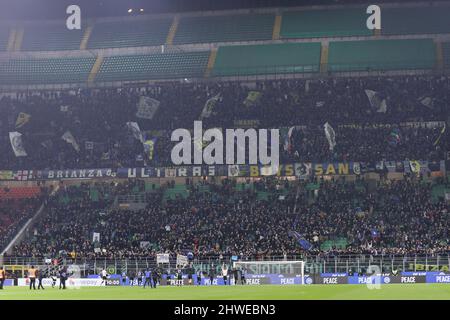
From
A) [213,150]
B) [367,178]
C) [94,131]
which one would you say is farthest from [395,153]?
[94,131]

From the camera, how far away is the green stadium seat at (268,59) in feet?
241

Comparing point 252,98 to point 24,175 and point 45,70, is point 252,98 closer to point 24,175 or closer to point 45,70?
point 45,70

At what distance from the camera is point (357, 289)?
148ft

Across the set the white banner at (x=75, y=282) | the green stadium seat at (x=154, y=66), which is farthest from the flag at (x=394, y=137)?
the white banner at (x=75, y=282)

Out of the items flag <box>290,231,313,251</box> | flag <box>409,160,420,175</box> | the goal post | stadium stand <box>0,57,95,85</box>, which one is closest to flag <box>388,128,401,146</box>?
flag <box>409,160,420,175</box>

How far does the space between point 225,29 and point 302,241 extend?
25.5 metres

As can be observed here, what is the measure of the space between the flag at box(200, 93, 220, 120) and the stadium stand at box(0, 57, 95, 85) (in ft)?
35.5

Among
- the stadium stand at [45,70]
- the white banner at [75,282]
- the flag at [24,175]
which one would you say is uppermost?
the stadium stand at [45,70]

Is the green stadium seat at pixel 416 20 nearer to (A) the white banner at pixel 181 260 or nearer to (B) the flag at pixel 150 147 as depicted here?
(B) the flag at pixel 150 147

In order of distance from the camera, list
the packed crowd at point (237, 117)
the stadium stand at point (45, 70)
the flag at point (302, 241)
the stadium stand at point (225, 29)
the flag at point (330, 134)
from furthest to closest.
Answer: the stadium stand at point (225, 29) → the stadium stand at point (45, 70) → the flag at point (330, 134) → the packed crowd at point (237, 117) → the flag at point (302, 241)

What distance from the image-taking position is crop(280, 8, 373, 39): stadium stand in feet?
249

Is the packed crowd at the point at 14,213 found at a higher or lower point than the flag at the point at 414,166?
lower

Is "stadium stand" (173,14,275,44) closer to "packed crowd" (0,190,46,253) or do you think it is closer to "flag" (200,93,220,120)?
"flag" (200,93,220,120)

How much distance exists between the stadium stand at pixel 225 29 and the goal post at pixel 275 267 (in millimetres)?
27497
